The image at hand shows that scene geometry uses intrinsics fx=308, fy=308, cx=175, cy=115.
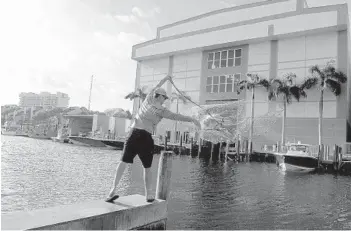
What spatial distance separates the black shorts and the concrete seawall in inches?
31.4

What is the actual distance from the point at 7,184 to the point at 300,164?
21111 millimetres

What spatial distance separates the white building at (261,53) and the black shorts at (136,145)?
35.1m

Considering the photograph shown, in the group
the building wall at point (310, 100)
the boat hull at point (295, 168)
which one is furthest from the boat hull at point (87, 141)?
the boat hull at point (295, 168)

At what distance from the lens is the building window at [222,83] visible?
43.9 metres

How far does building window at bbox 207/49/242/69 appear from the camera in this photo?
44188mm

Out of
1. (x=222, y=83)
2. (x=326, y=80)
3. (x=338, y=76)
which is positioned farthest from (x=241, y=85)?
(x=338, y=76)

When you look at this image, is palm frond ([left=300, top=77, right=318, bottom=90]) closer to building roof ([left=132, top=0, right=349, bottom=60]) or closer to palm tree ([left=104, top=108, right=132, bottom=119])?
building roof ([left=132, top=0, right=349, bottom=60])

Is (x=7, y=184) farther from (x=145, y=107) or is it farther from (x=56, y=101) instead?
(x=56, y=101)

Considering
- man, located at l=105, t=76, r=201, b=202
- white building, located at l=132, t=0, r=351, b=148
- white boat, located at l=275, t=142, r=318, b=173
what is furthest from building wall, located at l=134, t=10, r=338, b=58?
man, located at l=105, t=76, r=201, b=202

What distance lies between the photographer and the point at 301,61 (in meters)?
37.9

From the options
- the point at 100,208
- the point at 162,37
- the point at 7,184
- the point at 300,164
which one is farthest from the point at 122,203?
the point at 162,37

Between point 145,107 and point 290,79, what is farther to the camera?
point 290,79

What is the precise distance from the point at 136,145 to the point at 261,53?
3937 centimetres

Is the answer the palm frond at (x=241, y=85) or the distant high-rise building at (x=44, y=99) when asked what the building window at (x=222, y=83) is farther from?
the distant high-rise building at (x=44, y=99)
